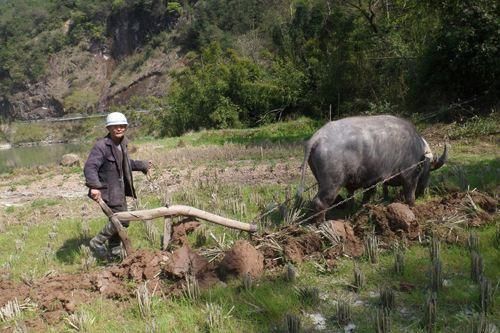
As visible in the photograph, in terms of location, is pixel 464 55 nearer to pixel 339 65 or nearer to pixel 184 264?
pixel 339 65

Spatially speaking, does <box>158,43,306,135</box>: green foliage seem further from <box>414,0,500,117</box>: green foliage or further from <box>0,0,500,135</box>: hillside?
<box>414,0,500,117</box>: green foliage

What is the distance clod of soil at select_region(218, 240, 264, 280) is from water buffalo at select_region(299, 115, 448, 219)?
131 centimetres

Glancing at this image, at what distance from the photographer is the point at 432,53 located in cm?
1609

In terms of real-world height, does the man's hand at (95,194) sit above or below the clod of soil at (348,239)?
above

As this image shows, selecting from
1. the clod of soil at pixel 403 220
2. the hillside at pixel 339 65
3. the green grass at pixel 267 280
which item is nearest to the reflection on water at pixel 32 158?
the hillside at pixel 339 65

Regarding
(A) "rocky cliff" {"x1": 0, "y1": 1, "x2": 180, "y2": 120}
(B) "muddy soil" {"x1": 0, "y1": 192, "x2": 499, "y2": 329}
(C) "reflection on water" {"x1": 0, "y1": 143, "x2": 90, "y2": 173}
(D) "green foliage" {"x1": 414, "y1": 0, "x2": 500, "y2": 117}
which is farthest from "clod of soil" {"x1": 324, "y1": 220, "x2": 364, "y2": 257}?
(A) "rocky cliff" {"x1": 0, "y1": 1, "x2": 180, "y2": 120}

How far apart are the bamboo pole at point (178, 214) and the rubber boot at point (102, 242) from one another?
1.55 ft

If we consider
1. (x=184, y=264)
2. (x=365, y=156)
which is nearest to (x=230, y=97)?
(x=365, y=156)

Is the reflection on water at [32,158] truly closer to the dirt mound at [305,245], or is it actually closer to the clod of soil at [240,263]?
the dirt mound at [305,245]

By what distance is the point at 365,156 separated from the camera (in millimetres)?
5953

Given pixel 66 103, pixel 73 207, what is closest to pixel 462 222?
pixel 73 207

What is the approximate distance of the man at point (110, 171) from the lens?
18.6ft

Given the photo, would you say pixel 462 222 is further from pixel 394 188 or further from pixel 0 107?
pixel 0 107

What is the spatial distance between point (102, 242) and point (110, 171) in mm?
881
